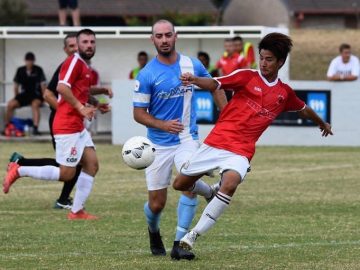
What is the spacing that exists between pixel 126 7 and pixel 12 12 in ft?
32.0

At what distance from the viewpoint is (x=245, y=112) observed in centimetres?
934

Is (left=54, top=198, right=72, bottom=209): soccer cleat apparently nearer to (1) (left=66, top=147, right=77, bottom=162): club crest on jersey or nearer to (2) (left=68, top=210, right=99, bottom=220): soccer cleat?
(2) (left=68, top=210, right=99, bottom=220): soccer cleat

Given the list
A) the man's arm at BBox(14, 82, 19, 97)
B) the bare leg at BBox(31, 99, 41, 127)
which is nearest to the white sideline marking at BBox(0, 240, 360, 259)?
the bare leg at BBox(31, 99, 41, 127)

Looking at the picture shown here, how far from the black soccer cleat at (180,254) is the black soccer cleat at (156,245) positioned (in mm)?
294

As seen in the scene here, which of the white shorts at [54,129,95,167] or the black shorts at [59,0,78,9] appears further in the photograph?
the black shorts at [59,0,78,9]

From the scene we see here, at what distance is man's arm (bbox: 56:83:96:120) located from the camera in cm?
1184

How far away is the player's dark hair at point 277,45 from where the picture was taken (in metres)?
9.27

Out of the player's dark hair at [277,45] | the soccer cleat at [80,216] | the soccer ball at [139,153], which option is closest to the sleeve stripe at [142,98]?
the soccer ball at [139,153]

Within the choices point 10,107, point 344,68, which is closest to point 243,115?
point 344,68

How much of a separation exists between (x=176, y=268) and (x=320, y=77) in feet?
84.3

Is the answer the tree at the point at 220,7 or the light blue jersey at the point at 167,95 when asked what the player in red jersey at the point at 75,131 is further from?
the tree at the point at 220,7

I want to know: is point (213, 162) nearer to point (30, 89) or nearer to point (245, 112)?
point (245, 112)

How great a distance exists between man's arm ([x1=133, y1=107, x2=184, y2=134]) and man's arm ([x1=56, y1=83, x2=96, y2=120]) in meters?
2.19

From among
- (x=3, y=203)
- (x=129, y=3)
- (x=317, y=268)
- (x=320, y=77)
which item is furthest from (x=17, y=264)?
(x=129, y=3)
